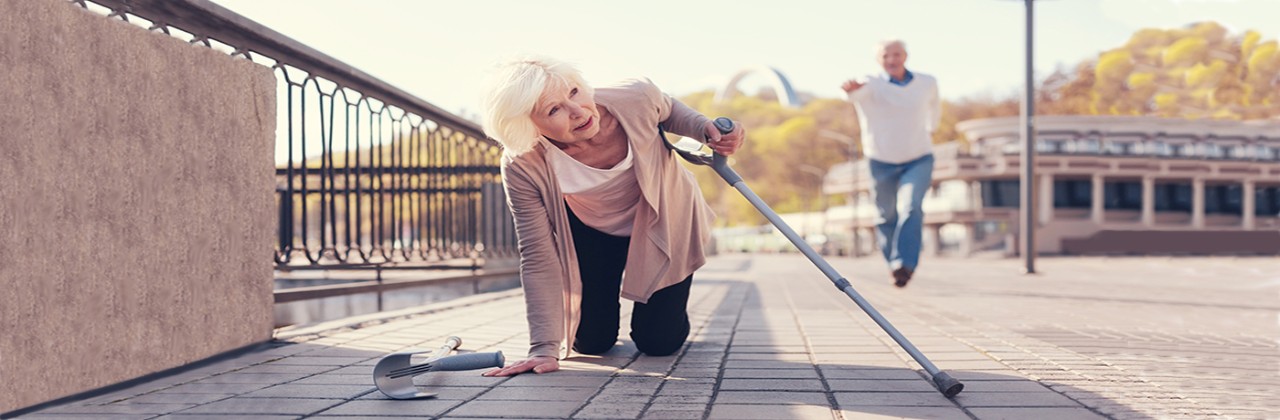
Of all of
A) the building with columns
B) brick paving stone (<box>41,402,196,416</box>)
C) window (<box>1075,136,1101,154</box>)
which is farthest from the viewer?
window (<box>1075,136,1101,154</box>)

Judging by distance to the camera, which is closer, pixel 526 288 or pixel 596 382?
pixel 596 382

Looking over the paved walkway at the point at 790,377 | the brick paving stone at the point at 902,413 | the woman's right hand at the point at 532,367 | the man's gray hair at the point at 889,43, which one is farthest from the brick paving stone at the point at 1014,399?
the man's gray hair at the point at 889,43

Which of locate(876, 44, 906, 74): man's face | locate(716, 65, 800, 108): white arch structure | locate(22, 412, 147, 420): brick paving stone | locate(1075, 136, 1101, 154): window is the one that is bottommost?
locate(22, 412, 147, 420): brick paving stone

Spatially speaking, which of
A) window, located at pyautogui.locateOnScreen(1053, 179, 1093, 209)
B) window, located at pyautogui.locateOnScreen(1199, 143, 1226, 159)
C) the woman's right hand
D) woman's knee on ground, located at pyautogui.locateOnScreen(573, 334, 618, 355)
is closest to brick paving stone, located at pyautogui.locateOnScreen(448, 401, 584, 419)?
the woman's right hand

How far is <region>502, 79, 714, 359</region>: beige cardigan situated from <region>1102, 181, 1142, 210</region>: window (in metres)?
57.2

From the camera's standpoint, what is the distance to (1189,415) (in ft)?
8.73

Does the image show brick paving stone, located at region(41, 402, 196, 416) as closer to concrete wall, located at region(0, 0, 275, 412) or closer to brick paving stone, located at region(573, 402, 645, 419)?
concrete wall, located at region(0, 0, 275, 412)

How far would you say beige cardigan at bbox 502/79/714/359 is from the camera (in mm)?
3680

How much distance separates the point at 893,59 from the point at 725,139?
4.71m

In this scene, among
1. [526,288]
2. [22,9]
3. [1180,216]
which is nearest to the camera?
[22,9]

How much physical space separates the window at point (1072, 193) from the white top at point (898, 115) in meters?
50.7

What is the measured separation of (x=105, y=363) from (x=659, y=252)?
1816 millimetres

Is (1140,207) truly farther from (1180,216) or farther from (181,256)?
(181,256)

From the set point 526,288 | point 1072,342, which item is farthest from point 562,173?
point 1072,342
